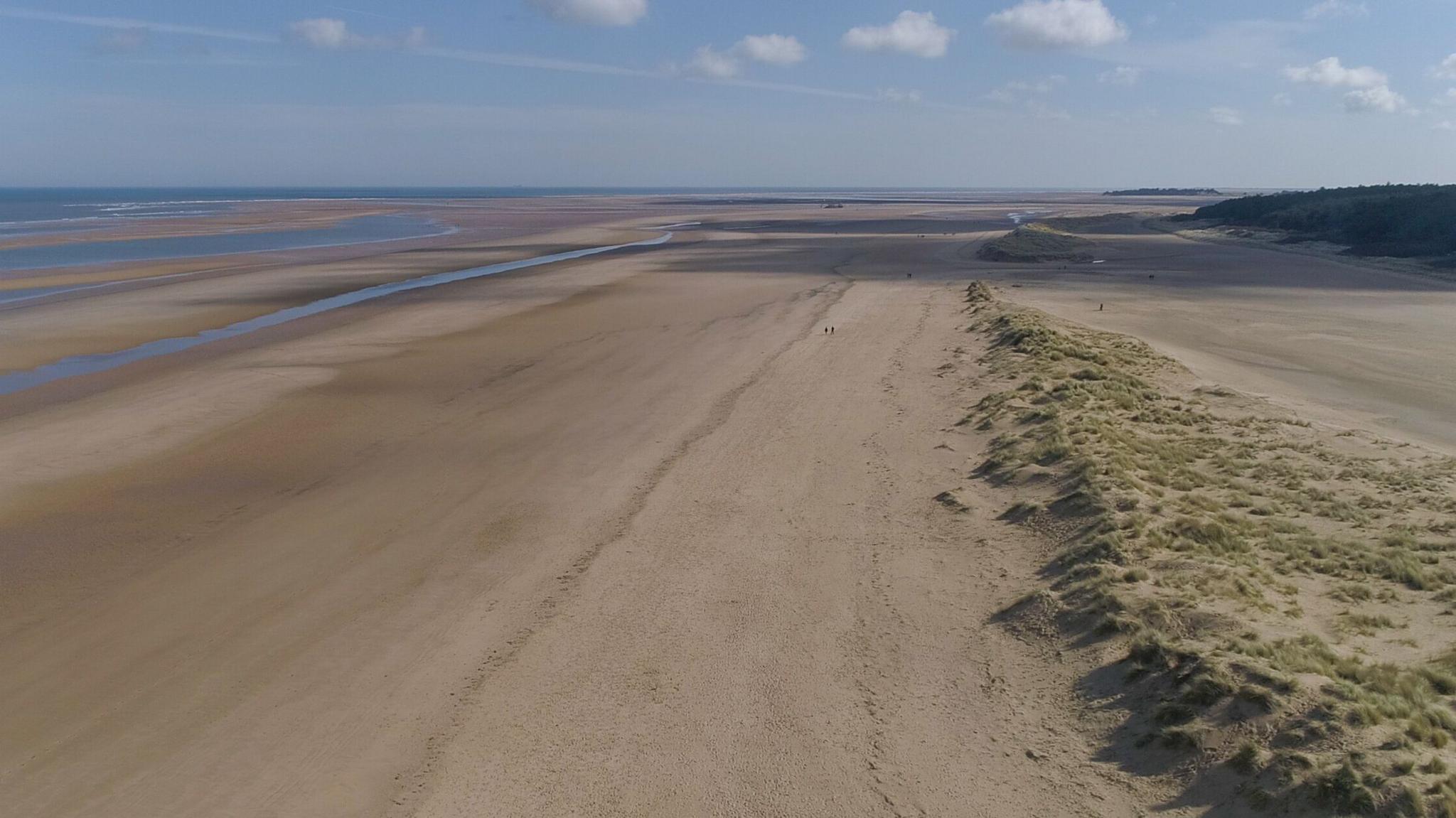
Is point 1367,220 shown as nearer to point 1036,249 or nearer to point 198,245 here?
point 1036,249

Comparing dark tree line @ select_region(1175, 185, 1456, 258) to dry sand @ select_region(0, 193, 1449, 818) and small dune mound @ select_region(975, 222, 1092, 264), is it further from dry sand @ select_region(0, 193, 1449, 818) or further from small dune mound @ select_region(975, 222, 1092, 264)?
dry sand @ select_region(0, 193, 1449, 818)

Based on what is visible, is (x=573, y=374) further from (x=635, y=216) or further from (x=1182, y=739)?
(x=635, y=216)

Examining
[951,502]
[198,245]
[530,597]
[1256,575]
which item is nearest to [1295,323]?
[951,502]

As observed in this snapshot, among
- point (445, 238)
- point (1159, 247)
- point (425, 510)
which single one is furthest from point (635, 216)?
point (425, 510)

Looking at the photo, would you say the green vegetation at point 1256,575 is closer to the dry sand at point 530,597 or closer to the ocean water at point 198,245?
the dry sand at point 530,597

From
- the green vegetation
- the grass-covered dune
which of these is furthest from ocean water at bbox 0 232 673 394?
the grass-covered dune

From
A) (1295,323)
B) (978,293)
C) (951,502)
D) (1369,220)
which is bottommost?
(951,502)
